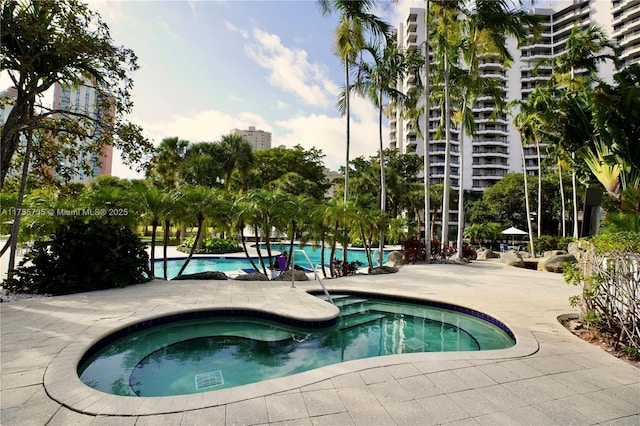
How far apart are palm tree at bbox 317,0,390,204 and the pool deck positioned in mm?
11462

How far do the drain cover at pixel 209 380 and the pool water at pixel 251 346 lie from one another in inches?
0.5

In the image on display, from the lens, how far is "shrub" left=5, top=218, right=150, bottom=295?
7801 mm

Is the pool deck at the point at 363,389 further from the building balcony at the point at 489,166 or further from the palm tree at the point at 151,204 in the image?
the building balcony at the point at 489,166

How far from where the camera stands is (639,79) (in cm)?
1622

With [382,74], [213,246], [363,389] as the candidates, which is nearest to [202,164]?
[213,246]

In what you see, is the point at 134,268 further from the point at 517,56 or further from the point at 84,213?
the point at 517,56

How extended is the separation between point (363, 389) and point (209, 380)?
93.3 inches

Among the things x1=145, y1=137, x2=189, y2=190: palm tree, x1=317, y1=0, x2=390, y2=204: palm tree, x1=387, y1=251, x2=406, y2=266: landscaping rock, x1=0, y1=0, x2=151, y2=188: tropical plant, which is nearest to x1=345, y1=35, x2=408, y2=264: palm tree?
x1=317, y1=0, x2=390, y2=204: palm tree

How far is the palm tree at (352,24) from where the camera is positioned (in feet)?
50.8

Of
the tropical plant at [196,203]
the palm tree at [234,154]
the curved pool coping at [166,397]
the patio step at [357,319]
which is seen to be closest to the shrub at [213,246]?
the palm tree at [234,154]

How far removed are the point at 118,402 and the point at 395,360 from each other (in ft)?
10.2

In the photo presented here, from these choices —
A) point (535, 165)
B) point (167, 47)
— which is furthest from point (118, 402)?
point (535, 165)

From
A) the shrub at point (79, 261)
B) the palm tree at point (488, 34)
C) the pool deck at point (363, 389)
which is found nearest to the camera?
the pool deck at point (363, 389)

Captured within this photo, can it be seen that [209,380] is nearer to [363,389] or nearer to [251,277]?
[363,389]
